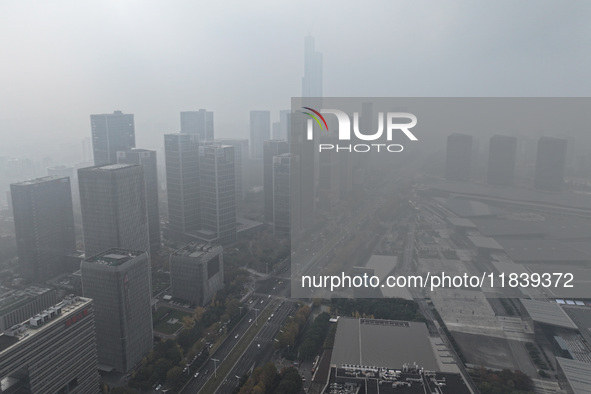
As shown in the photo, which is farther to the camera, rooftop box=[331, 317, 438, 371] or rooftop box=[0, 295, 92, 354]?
rooftop box=[331, 317, 438, 371]

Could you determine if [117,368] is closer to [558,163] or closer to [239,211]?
[558,163]

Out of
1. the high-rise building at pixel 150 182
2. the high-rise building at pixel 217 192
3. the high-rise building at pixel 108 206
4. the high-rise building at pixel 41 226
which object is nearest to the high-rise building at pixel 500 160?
the high-rise building at pixel 108 206

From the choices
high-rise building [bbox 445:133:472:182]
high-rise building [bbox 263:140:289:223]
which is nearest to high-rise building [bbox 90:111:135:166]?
high-rise building [bbox 263:140:289:223]

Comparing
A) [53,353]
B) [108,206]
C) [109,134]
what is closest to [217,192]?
[108,206]

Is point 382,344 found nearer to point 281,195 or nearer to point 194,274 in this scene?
point 194,274

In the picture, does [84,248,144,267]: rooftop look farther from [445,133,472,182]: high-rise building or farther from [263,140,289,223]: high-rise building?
[263,140,289,223]: high-rise building

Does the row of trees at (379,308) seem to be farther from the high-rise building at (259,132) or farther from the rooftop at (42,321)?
the high-rise building at (259,132)

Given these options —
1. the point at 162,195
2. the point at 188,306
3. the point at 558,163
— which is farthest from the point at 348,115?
the point at 162,195
